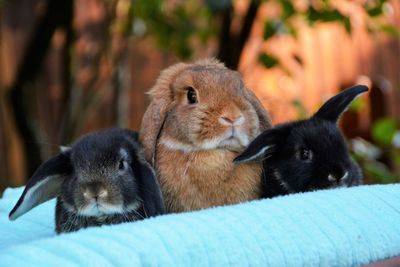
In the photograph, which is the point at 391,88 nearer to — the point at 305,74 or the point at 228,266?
the point at 305,74

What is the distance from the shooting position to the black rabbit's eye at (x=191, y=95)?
1.83m

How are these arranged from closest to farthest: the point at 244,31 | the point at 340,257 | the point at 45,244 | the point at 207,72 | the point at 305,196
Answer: the point at 45,244 → the point at 340,257 → the point at 305,196 → the point at 207,72 → the point at 244,31

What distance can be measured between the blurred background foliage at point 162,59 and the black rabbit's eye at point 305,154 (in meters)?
1.49

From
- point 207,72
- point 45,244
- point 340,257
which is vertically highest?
point 207,72

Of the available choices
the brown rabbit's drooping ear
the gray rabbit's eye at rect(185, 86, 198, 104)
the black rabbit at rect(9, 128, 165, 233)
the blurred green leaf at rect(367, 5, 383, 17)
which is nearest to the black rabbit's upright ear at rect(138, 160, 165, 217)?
the black rabbit at rect(9, 128, 165, 233)

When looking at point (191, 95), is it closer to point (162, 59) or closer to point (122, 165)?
point (122, 165)

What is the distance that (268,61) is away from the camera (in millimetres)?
3584

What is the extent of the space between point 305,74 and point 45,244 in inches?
183

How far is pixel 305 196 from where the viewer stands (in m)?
1.50

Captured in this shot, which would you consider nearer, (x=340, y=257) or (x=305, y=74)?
(x=340, y=257)

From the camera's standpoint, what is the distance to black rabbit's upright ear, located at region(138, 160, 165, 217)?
5.43ft

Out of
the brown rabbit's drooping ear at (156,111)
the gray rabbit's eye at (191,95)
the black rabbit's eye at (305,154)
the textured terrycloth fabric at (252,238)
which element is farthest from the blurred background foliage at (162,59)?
the textured terrycloth fabric at (252,238)

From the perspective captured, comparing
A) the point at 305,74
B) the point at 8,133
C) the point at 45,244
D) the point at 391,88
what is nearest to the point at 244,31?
the point at 8,133

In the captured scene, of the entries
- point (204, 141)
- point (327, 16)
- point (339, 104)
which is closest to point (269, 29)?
point (327, 16)
